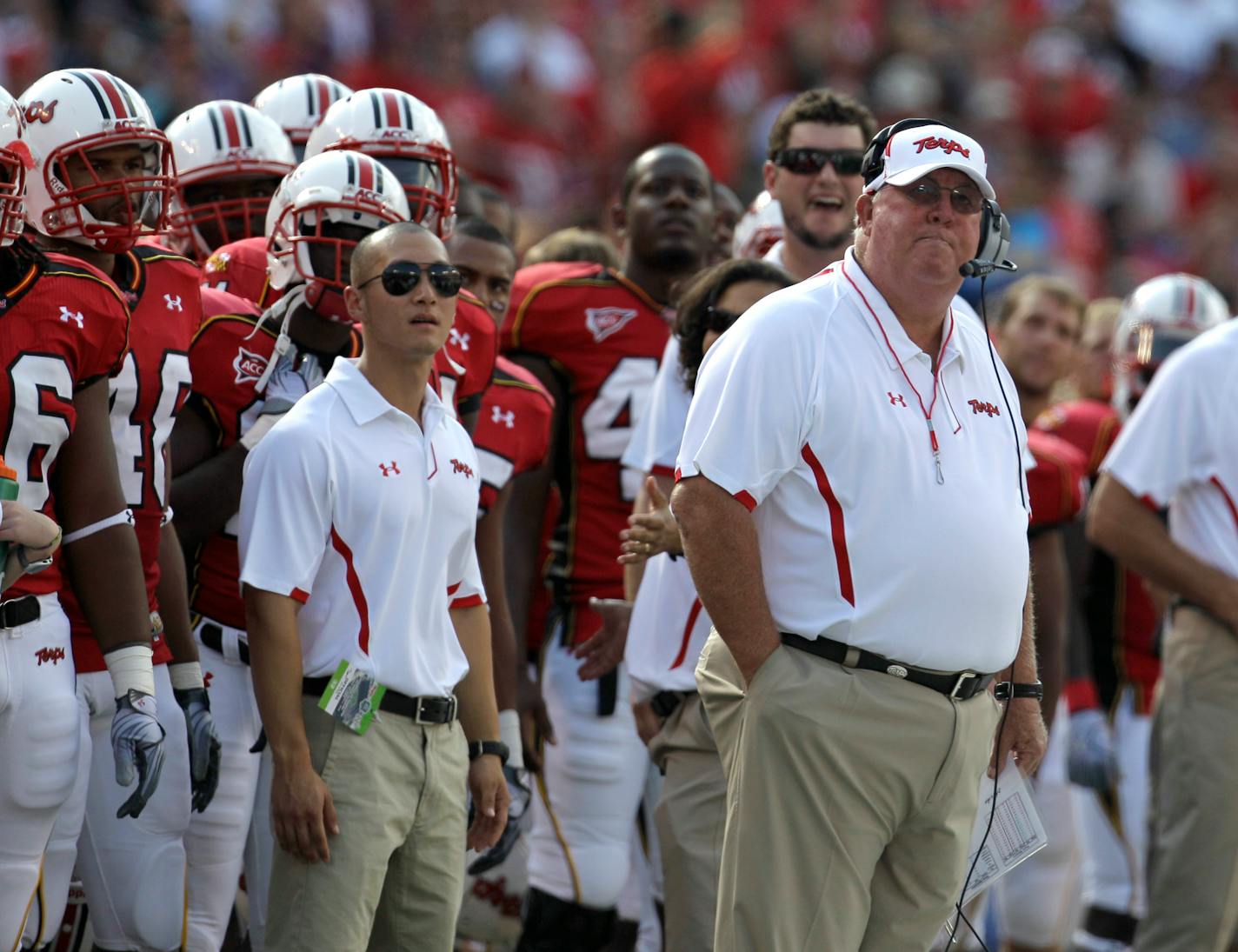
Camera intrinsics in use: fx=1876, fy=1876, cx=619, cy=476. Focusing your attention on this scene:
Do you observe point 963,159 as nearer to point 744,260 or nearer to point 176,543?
point 744,260

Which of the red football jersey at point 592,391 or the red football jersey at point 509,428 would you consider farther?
the red football jersey at point 592,391

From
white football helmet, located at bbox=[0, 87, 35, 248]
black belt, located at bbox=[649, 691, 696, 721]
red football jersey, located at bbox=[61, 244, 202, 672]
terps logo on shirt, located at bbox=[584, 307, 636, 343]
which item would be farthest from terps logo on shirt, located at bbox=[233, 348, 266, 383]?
terps logo on shirt, located at bbox=[584, 307, 636, 343]

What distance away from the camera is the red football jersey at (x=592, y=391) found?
546cm

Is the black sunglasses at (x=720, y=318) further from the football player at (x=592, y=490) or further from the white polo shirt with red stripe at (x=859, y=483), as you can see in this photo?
the football player at (x=592, y=490)

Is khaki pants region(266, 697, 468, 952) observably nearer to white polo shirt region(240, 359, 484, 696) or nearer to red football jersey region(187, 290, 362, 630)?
white polo shirt region(240, 359, 484, 696)

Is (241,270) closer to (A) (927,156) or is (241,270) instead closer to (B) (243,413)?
(B) (243,413)

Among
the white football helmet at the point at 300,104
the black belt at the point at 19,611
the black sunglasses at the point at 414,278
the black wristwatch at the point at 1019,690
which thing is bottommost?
the black belt at the point at 19,611

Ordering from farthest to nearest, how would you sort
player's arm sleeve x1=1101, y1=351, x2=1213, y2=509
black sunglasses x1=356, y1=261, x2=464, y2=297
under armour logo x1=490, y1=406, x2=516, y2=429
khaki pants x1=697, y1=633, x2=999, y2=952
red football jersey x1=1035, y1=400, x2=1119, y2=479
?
red football jersey x1=1035, y1=400, x2=1119, y2=479
player's arm sleeve x1=1101, y1=351, x2=1213, y2=509
under armour logo x1=490, y1=406, x2=516, y2=429
black sunglasses x1=356, y1=261, x2=464, y2=297
khaki pants x1=697, y1=633, x2=999, y2=952

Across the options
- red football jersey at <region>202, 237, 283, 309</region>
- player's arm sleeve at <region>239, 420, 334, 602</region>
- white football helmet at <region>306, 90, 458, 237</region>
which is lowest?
player's arm sleeve at <region>239, 420, 334, 602</region>

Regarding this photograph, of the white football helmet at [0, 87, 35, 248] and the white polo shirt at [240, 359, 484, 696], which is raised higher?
the white football helmet at [0, 87, 35, 248]

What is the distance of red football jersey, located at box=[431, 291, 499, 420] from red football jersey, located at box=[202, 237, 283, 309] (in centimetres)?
49

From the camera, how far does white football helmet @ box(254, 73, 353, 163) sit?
5457 mm

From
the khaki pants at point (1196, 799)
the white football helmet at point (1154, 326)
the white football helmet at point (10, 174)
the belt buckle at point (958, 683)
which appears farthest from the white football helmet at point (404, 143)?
the white football helmet at point (1154, 326)

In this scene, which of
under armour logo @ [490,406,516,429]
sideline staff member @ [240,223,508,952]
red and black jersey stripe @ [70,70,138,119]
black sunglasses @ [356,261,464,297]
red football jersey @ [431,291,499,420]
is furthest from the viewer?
under armour logo @ [490,406,516,429]
